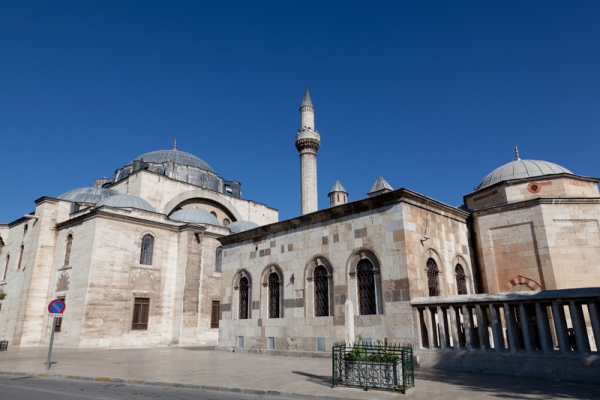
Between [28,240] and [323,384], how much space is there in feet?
75.9

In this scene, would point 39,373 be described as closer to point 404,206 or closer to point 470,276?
point 404,206

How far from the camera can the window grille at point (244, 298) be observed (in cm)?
1509

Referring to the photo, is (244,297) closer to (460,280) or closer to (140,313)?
(460,280)

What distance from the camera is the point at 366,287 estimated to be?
11719 millimetres

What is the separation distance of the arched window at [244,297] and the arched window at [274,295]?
1194 mm

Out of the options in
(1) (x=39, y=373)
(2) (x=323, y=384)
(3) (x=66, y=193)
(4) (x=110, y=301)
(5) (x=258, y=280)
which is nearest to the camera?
(2) (x=323, y=384)

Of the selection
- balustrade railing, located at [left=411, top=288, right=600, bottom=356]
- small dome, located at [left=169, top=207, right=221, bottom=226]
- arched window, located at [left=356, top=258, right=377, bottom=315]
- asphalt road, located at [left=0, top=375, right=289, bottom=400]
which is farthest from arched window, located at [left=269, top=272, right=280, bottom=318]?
small dome, located at [left=169, top=207, right=221, bottom=226]

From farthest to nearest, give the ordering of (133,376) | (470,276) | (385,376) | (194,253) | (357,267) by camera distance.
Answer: (194,253) < (470,276) < (357,267) < (133,376) < (385,376)

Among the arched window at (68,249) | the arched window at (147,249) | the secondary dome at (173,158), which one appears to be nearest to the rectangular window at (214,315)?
the arched window at (147,249)

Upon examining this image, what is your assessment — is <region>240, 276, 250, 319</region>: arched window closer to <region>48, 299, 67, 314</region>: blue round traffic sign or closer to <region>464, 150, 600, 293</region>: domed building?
<region>48, 299, 67, 314</region>: blue round traffic sign

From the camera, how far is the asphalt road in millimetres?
6652

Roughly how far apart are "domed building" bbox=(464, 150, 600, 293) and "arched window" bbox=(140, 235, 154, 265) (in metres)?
17.1

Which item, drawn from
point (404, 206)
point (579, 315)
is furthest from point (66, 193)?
point (579, 315)

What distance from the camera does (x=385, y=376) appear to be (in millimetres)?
6805
